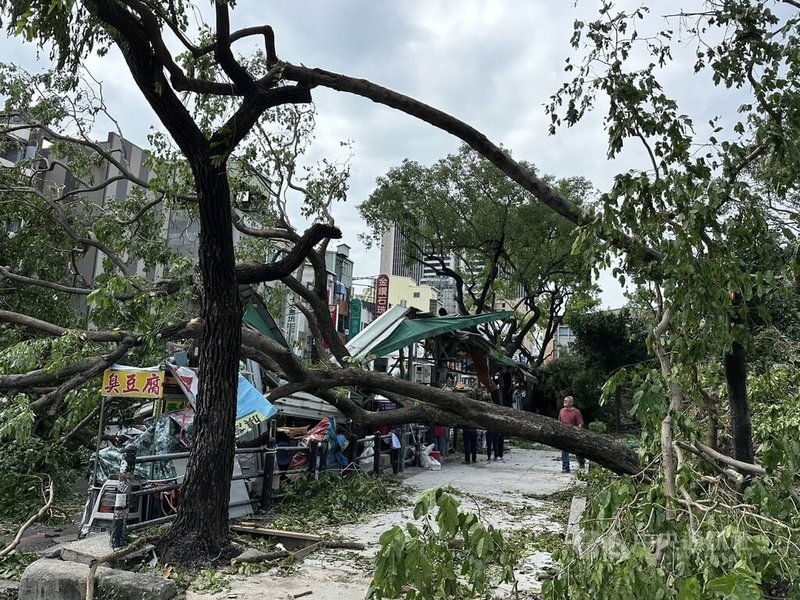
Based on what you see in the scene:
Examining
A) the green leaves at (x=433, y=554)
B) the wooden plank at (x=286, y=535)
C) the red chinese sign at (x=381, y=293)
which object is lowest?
the wooden plank at (x=286, y=535)

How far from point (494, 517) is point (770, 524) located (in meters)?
5.89

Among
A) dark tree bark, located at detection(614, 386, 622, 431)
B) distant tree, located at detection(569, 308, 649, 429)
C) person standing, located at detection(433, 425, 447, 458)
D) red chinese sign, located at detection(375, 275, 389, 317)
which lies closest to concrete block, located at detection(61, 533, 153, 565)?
person standing, located at detection(433, 425, 447, 458)

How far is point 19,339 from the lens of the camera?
9516 millimetres

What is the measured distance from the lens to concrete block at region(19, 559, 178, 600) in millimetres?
4777

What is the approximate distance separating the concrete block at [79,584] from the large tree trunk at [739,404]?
446 cm

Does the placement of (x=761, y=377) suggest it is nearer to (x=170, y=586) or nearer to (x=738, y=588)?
(x=738, y=588)

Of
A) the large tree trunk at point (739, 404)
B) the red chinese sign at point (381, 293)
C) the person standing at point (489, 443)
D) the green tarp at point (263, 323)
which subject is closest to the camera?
the large tree trunk at point (739, 404)

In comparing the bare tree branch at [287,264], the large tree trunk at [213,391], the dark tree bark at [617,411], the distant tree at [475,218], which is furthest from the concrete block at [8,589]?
the dark tree bark at [617,411]

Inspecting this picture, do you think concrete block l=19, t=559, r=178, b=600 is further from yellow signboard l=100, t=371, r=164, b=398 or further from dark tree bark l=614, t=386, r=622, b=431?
dark tree bark l=614, t=386, r=622, b=431

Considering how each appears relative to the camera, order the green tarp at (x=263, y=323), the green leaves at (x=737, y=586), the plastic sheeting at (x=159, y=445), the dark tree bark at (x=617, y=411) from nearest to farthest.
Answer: the green leaves at (x=737, y=586)
the plastic sheeting at (x=159, y=445)
the green tarp at (x=263, y=323)
the dark tree bark at (x=617, y=411)

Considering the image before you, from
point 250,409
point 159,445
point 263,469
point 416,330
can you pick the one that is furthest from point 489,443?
point 159,445

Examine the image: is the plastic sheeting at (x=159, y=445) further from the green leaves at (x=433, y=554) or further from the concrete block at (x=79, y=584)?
the green leaves at (x=433, y=554)

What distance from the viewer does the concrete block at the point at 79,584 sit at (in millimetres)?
4777

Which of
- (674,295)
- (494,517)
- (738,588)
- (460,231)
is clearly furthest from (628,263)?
(460,231)
